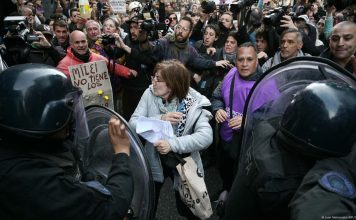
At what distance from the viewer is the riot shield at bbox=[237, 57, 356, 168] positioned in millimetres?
1337

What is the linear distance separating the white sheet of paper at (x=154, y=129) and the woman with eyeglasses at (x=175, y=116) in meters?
0.05

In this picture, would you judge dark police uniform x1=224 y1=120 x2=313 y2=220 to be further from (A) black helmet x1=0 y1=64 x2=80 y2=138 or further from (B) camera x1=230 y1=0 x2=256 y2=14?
(B) camera x1=230 y1=0 x2=256 y2=14

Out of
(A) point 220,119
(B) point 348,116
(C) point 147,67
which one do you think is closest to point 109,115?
(B) point 348,116

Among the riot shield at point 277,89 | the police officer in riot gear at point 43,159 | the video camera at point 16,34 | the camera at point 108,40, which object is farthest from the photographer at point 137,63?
the police officer in riot gear at point 43,159

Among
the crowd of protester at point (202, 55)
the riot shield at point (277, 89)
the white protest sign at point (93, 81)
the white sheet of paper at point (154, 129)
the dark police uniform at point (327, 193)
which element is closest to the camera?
the dark police uniform at point (327, 193)

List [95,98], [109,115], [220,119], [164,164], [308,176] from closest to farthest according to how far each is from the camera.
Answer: [308,176]
[109,115]
[164,164]
[220,119]
[95,98]

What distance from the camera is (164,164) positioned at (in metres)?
2.41

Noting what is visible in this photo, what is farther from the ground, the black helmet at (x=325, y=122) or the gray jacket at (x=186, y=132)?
the black helmet at (x=325, y=122)

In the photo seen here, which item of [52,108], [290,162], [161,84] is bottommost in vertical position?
[161,84]

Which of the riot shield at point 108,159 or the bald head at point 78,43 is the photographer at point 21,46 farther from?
the riot shield at point 108,159

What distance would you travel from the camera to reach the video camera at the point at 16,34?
9.36ft

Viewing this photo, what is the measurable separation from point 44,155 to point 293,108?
97cm

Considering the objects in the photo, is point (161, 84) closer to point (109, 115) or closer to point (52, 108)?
point (109, 115)

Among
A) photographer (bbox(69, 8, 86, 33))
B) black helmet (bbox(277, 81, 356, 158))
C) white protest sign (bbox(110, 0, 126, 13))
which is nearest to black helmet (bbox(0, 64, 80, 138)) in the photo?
black helmet (bbox(277, 81, 356, 158))
